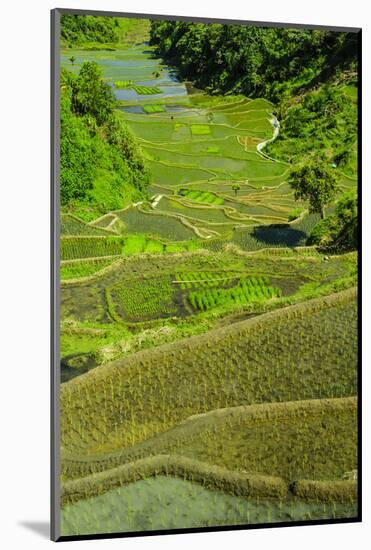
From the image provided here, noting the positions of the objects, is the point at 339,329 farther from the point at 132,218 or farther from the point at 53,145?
the point at 53,145

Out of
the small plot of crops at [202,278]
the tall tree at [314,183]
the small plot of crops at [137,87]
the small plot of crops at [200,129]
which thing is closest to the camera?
the small plot of crops at [137,87]

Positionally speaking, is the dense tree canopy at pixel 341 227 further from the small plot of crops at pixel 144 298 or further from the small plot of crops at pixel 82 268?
the small plot of crops at pixel 82 268

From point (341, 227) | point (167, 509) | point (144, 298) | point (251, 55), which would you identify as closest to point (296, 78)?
point (251, 55)

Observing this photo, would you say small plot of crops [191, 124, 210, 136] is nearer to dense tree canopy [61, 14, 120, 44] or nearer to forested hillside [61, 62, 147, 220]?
forested hillside [61, 62, 147, 220]

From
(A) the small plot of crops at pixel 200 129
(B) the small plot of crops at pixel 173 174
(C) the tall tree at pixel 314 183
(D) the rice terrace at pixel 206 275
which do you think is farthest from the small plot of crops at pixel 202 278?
(A) the small plot of crops at pixel 200 129

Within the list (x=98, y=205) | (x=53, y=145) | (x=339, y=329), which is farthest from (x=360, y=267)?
(x=53, y=145)
